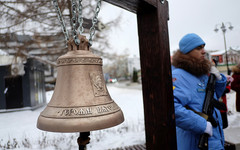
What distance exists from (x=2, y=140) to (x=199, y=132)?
4.48 metres

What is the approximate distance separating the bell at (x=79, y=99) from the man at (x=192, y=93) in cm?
76

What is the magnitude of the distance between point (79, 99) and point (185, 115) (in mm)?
983

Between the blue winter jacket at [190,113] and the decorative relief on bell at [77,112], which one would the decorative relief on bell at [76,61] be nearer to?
the decorative relief on bell at [77,112]

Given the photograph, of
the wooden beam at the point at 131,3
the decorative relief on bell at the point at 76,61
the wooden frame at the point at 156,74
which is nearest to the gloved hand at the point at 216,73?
the wooden frame at the point at 156,74

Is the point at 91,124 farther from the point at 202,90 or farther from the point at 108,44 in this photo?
the point at 108,44

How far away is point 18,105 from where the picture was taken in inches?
377

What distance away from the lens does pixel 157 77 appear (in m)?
1.48

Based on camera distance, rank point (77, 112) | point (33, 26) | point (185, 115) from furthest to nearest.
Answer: point (33, 26)
point (185, 115)
point (77, 112)

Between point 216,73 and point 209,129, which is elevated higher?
point 216,73

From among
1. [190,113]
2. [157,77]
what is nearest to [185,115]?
[190,113]

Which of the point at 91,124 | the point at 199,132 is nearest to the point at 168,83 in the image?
the point at 199,132

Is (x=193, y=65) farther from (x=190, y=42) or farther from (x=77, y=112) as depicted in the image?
(x=77, y=112)

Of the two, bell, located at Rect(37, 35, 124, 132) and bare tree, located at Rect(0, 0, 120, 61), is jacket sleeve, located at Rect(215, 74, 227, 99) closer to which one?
bell, located at Rect(37, 35, 124, 132)

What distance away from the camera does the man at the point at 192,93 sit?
1621mm
